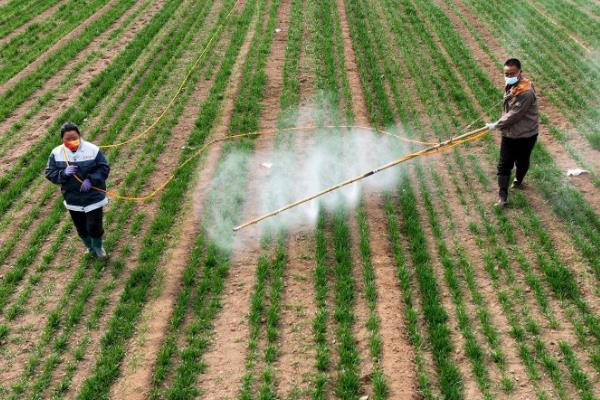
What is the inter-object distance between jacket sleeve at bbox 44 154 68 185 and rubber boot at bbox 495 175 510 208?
A: 616 cm

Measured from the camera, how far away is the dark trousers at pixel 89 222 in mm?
7419

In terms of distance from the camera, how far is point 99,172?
7395 millimetres

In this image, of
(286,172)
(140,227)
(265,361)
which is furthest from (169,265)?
(286,172)

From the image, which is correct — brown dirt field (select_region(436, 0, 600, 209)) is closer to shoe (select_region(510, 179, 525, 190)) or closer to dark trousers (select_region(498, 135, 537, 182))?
shoe (select_region(510, 179, 525, 190))

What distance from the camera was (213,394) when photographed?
579 centimetres

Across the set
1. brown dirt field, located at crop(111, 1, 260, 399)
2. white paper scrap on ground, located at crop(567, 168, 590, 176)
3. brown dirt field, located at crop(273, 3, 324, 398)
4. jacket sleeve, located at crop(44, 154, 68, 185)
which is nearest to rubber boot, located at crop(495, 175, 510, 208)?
white paper scrap on ground, located at crop(567, 168, 590, 176)

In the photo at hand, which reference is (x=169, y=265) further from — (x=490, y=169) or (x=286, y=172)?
(x=490, y=169)

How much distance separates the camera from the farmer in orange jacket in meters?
8.10

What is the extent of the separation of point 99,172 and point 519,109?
5.91m

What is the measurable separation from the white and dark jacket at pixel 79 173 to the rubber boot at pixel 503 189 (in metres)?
5.72

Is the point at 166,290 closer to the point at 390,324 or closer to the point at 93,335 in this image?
the point at 93,335

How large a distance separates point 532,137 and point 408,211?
2.10 meters

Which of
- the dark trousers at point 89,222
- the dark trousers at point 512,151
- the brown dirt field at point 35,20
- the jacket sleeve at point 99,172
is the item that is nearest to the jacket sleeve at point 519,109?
the dark trousers at point 512,151

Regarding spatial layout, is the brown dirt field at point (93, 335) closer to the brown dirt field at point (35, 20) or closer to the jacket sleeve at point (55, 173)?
the jacket sleeve at point (55, 173)
